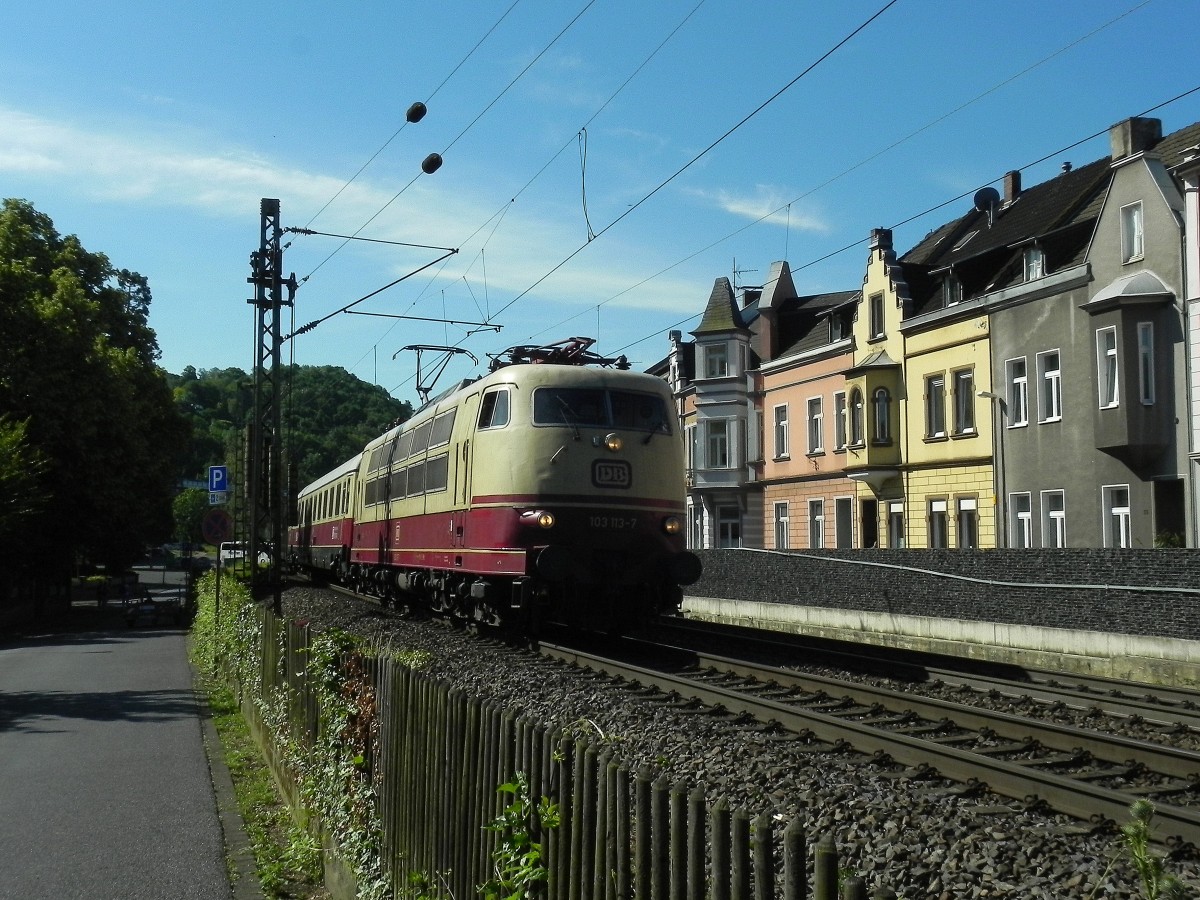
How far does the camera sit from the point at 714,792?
7.63 metres

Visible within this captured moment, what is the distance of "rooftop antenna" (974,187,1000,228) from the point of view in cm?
3995

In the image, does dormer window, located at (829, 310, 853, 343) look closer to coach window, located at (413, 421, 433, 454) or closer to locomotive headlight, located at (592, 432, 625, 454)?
coach window, located at (413, 421, 433, 454)

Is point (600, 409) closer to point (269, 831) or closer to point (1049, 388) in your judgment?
point (269, 831)

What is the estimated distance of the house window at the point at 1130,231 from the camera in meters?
27.8

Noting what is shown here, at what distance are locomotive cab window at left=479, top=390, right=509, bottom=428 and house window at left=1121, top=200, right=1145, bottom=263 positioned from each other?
57.3ft

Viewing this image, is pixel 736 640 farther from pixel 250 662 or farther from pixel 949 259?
pixel 949 259

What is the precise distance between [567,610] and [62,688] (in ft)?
24.5

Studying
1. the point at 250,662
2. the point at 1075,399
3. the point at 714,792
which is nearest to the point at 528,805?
the point at 714,792

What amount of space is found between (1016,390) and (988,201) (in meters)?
11.4

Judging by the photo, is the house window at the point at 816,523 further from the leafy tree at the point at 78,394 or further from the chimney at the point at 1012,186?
the leafy tree at the point at 78,394

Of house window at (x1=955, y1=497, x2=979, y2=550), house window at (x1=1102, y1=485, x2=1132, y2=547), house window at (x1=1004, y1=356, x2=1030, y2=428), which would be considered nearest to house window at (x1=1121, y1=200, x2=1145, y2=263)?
house window at (x1=1004, y1=356, x2=1030, y2=428)

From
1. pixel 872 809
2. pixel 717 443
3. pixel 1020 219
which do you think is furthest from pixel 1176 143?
pixel 872 809

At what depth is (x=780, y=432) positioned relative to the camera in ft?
148

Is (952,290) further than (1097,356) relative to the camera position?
Yes
